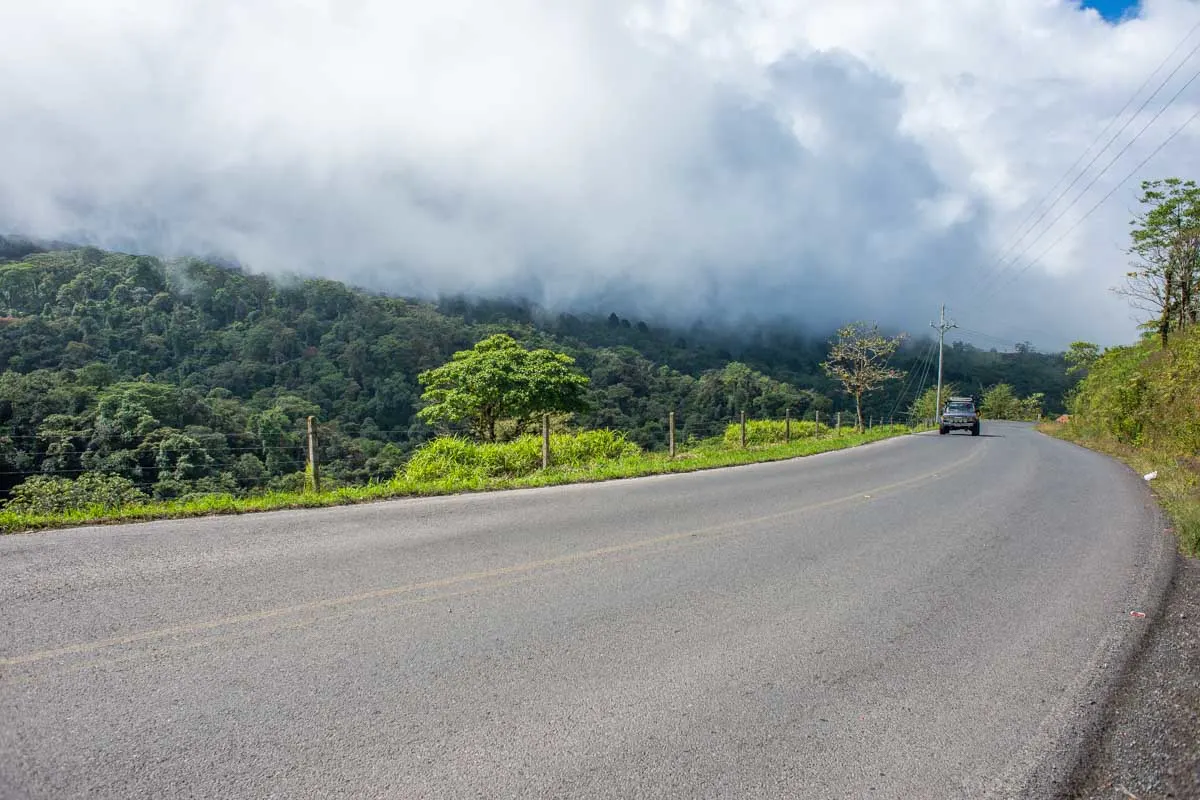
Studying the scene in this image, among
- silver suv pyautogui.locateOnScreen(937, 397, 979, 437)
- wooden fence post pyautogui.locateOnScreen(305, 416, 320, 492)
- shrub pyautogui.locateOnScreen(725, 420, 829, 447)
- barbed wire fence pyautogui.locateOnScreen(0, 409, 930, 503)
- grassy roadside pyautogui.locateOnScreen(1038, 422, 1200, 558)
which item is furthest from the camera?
silver suv pyautogui.locateOnScreen(937, 397, 979, 437)

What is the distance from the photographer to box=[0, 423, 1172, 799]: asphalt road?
2.93m

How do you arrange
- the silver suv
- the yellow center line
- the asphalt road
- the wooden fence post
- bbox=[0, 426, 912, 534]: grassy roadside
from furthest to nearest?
the silver suv → the wooden fence post → bbox=[0, 426, 912, 534]: grassy roadside → the yellow center line → the asphalt road

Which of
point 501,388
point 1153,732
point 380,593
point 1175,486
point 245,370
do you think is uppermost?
point 245,370

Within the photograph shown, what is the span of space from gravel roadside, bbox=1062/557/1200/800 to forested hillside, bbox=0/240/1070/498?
753 inches

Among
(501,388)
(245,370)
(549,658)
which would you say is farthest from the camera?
(245,370)

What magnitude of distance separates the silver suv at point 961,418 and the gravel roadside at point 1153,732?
34316mm

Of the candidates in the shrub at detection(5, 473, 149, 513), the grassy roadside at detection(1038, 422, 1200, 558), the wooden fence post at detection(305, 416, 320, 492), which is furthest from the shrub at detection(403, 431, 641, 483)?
the grassy roadside at detection(1038, 422, 1200, 558)

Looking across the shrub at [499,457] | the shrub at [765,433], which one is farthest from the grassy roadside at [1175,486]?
the shrub at [765,433]

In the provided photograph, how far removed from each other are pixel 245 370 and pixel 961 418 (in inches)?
2578

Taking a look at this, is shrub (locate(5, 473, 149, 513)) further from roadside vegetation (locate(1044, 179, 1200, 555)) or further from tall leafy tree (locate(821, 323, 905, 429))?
tall leafy tree (locate(821, 323, 905, 429))

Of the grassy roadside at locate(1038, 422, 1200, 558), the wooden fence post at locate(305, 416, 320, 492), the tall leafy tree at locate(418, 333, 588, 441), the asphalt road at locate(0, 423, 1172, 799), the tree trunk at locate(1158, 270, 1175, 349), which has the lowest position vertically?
the grassy roadside at locate(1038, 422, 1200, 558)

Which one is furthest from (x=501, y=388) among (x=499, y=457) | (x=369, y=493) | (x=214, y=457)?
(x=369, y=493)

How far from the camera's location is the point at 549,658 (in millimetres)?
4082

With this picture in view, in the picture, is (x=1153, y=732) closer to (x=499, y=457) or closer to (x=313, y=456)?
(x=313, y=456)
